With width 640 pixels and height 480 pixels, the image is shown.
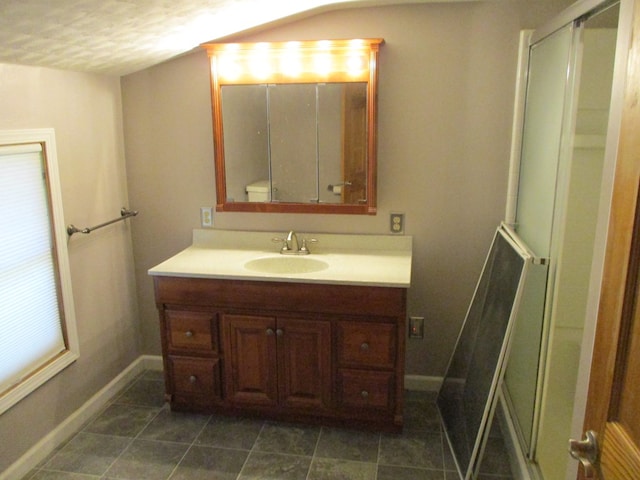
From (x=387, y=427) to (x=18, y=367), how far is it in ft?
5.50

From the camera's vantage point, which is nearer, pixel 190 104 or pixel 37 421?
pixel 37 421

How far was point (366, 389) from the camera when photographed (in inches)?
97.3

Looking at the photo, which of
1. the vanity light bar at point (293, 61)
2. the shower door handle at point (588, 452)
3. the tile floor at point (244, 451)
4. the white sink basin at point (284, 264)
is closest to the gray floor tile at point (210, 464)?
the tile floor at point (244, 451)

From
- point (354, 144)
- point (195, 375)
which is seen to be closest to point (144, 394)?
point (195, 375)

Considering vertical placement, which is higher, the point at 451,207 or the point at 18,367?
the point at 451,207

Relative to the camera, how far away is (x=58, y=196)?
2.39 metres

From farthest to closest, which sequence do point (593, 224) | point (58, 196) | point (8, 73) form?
point (58, 196) < point (8, 73) < point (593, 224)

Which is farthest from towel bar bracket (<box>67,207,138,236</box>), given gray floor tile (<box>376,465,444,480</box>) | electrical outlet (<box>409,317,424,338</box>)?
gray floor tile (<box>376,465,444,480</box>)

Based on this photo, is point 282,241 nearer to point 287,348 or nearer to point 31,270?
point 287,348

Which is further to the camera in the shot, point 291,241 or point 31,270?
point 291,241

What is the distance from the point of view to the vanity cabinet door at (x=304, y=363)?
2.46 m

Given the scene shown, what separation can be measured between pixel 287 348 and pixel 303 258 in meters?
0.48

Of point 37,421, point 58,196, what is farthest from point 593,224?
point 37,421

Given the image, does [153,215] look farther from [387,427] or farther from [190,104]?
[387,427]
